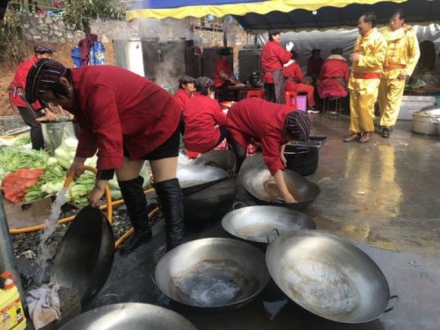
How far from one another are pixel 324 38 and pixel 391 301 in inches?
503

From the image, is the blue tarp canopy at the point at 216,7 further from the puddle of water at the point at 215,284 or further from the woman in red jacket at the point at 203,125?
the puddle of water at the point at 215,284

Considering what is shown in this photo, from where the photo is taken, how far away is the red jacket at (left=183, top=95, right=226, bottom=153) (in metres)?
4.66

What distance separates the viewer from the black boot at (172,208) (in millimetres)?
2840

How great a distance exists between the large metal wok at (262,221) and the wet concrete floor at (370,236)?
11.6 inches

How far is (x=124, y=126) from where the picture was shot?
2602mm

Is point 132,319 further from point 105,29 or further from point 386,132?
point 105,29

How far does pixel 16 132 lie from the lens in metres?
8.11

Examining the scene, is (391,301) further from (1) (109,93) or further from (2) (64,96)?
(2) (64,96)

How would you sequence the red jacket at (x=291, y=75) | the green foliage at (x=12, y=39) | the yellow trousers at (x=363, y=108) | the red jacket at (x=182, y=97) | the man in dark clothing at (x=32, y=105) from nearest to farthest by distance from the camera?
the man in dark clothing at (x=32, y=105)
the red jacket at (x=182, y=97)
the yellow trousers at (x=363, y=108)
the red jacket at (x=291, y=75)
the green foliage at (x=12, y=39)

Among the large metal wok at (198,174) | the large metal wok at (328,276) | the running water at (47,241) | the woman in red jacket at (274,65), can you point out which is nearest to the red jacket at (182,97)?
the large metal wok at (198,174)

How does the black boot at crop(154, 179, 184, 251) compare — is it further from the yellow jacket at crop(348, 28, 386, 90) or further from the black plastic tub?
the yellow jacket at crop(348, 28, 386, 90)

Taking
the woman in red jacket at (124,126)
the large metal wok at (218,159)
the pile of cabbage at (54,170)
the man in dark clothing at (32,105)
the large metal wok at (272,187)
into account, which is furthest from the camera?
the man in dark clothing at (32,105)

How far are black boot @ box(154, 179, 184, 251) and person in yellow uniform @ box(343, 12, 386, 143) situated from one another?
15.4 ft

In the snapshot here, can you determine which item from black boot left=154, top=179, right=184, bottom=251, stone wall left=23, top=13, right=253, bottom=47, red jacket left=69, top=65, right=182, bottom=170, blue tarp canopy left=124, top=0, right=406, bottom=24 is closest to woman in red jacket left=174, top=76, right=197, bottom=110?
blue tarp canopy left=124, top=0, right=406, bottom=24
